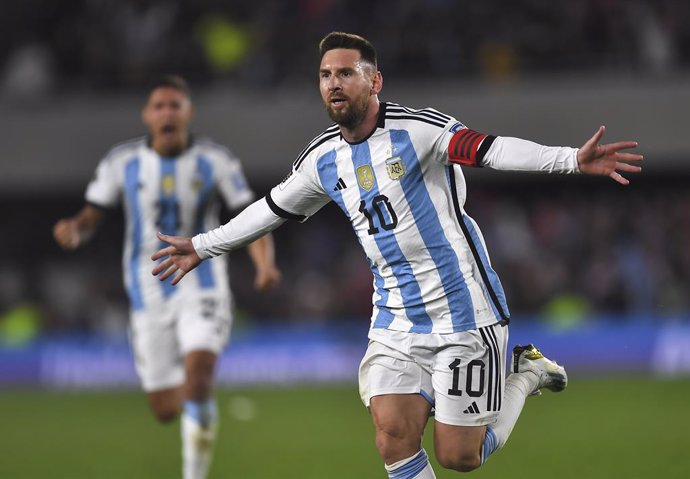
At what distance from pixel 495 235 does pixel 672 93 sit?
365 centimetres

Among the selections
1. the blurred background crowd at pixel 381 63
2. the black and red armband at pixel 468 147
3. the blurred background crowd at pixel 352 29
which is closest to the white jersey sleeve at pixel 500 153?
the black and red armband at pixel 468 147

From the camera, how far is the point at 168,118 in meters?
8.27

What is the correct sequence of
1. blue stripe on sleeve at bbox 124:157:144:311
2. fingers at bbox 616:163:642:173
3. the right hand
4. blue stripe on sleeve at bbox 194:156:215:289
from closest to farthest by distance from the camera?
1. fingers at bbox 616:163:642:173
2. the right hand
3. blue stripe on sleeve at bbox 194:156:215:289
4. blue stripe on sleeve at bbox 124:157:144:311

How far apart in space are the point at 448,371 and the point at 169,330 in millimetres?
3124

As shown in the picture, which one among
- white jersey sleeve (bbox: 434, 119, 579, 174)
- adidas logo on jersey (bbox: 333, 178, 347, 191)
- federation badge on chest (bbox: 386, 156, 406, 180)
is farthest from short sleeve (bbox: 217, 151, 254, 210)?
white jersey sleeve (bbox: 434, 119, 579, 174)

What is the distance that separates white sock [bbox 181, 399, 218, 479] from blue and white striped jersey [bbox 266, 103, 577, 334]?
2.21 meters

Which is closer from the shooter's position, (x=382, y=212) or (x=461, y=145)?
(x=461, y=145)

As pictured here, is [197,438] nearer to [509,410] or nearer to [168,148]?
[168,148]

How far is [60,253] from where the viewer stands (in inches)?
843

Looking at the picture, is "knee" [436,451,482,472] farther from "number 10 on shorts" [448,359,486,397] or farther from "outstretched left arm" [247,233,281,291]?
"outstretched left arm" [247,233,281,291]

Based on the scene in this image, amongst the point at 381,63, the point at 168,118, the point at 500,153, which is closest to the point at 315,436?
the point at 168,118

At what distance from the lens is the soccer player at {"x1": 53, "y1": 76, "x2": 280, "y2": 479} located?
27.1ft

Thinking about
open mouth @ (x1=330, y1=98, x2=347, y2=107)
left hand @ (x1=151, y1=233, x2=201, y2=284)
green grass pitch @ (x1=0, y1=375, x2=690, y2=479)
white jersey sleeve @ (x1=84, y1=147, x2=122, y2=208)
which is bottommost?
green grass pitch @ (x1=0, y1=375, x2=690, y2=479)

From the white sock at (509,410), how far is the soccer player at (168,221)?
2275 millimetres
